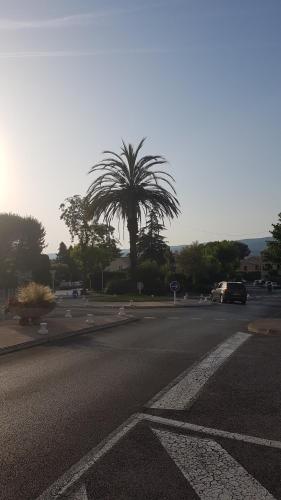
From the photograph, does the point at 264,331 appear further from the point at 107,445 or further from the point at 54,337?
the point at 107,445

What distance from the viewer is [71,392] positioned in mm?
8242

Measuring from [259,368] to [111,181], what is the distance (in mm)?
36039

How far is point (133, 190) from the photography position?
4488cm

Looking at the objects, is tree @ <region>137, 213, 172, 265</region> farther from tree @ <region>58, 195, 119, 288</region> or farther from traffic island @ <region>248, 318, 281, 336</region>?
traffic island @ <region>248, 318, 281, 336</region>

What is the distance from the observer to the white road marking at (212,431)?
18.9 ft

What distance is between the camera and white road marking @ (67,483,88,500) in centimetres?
431

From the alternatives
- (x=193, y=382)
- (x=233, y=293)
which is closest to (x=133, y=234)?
(x=233, y=293)

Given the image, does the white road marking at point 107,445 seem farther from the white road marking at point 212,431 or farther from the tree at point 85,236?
the tree at point 85,236

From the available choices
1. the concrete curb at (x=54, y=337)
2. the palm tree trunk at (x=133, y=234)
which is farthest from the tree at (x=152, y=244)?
the concrete curb at (x=54, y=337)

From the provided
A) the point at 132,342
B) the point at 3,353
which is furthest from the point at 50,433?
the point at 132,342

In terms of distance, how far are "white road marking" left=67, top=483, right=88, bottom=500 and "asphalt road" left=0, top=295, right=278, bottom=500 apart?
0.91 ft

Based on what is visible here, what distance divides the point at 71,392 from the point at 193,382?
2.04 m

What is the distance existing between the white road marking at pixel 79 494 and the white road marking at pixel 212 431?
2.00 metres

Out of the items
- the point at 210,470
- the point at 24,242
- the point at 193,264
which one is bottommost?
the point at 210,470
